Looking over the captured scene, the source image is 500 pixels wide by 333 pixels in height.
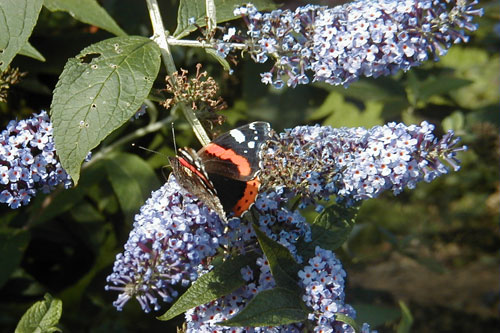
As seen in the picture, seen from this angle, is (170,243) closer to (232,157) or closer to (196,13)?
(232,157)

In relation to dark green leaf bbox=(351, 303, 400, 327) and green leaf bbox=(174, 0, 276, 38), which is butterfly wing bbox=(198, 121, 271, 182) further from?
dark green leaf bbox=(351, 303, 400, 327)

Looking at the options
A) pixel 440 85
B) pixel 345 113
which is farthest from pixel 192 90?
pixel 440 85

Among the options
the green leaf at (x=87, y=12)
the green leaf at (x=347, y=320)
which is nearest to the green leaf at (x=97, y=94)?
the green leaf at (x=87, y=12)

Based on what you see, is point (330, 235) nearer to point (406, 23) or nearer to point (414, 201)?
point (406, 23)

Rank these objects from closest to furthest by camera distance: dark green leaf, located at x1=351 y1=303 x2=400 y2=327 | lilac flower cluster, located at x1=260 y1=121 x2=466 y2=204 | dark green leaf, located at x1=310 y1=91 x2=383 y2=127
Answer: lilac flower cluster, located at x1=260 y1=121 x2=466 y2=204
dark green leaf, located at x1=351 y1=303 x2=400 y2=327
dark green leaf, located at x1=310 y1=91 x2=383 y2=127

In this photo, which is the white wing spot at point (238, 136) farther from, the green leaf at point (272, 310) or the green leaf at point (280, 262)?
the green leaf at point (272, 310)

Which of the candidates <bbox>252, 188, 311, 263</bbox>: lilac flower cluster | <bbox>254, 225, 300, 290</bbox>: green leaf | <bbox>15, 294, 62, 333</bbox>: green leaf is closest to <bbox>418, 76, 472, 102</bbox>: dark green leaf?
<bbox>252, 188, 311, 263</bbox>: lilac flower cluster
